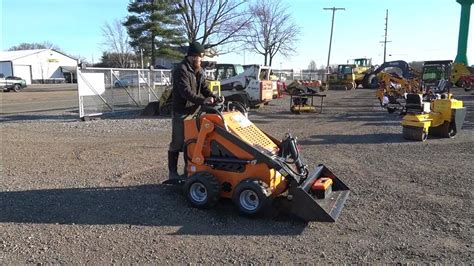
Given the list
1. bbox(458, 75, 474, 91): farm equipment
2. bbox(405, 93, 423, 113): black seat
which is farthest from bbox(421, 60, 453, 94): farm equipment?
bbox(458, 75, 474, 91): farm equipment

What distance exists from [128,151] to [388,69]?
72.7 feet

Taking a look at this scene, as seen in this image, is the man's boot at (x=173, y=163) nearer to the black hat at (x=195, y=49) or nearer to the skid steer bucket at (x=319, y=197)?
the black hat at (x=195, y=49)

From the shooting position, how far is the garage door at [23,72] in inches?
2874

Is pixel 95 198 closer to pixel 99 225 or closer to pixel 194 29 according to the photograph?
pixel 99 225

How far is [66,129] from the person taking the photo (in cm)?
1297

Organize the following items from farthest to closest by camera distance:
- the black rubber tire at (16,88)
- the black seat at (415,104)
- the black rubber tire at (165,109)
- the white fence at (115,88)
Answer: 1. the black rubber tire at (16,88)
2. the black rubber tire at (165,109)
3. the white fence at (115,88)
4. the black seat at (415,104)

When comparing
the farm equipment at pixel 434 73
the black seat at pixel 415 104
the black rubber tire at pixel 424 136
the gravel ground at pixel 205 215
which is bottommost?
the gravel ground at pixel 205 215

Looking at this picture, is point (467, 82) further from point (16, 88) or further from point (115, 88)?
point (16, 88)

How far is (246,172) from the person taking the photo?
5.03m

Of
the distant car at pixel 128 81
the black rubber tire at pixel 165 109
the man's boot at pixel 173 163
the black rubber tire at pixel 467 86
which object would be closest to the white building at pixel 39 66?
the distant car at pixel 128 81

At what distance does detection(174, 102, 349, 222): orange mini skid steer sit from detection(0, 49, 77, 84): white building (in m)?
77.2

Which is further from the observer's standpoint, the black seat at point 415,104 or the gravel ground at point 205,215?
the black seat at point 415,104

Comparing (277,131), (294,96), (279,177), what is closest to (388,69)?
(294,96)

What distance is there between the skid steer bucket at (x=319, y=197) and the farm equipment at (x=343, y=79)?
34.5 metres
